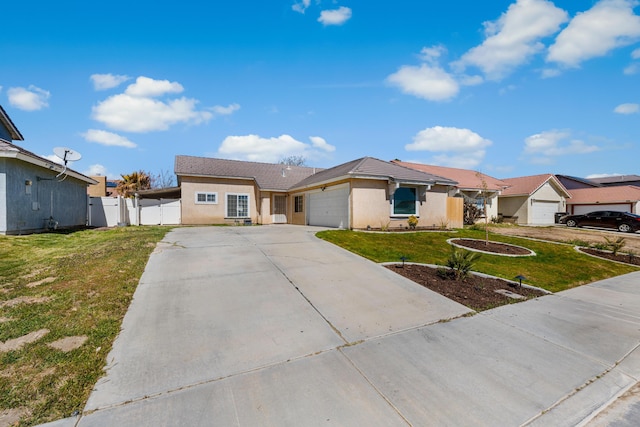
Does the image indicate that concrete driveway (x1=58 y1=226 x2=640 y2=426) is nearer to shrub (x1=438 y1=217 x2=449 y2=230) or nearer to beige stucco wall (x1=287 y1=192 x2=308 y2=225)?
shrub (x1=438 y1=217 x2=449 y2=230)

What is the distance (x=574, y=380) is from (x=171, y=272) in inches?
256

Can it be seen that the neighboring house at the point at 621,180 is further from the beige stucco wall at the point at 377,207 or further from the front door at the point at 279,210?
the front door at the point at 279,210

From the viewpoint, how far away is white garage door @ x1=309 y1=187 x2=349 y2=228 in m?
13.5

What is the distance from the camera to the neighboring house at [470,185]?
69.5 ft

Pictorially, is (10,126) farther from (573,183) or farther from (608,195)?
(573,183)

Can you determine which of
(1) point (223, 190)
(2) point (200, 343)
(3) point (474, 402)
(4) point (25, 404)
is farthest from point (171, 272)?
(1) point (223, 190)

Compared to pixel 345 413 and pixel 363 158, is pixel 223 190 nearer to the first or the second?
pixel 363 158

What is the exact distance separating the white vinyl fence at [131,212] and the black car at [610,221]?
30390 millimetres

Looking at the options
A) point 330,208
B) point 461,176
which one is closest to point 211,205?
point 330,208

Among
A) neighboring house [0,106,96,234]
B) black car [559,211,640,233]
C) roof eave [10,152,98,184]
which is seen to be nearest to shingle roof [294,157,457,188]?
roof eave [10,152,98,184]

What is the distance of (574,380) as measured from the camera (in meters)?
2.77

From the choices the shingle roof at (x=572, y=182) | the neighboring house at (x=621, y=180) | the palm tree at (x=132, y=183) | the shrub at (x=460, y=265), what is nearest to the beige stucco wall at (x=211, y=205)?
the palm tree at (x=132, y=183)

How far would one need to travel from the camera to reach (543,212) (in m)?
24.3

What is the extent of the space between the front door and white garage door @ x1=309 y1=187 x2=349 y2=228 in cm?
377
